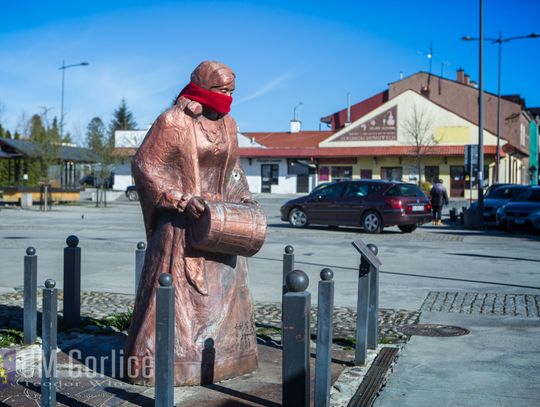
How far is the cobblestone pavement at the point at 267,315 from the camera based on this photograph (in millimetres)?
6996

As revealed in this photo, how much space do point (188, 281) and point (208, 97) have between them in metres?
1.36

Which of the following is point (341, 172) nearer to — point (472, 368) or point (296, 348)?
point (472, 368)

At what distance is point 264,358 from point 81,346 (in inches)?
65.3

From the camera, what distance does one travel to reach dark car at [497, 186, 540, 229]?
20.6m

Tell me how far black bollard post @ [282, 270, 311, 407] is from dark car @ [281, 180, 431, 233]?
16274 millimetres

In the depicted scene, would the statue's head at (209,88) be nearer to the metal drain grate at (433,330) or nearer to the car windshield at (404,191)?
the metal drain grate at (433,330)

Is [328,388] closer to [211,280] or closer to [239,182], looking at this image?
[211,280]

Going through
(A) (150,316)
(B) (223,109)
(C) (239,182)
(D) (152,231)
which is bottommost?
(A) (150,316)

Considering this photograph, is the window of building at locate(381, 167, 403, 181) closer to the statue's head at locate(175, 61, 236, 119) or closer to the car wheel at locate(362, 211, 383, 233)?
the car wheel at locate(362, 211, 383, 233)

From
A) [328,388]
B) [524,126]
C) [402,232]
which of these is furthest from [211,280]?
[524,126]

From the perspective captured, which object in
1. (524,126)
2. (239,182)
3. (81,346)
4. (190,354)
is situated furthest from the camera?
(524,126)

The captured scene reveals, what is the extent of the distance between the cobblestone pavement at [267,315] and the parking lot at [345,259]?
46 centimetres

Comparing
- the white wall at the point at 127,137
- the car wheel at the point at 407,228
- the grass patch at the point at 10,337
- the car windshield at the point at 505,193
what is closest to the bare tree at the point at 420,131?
the white wall at the point at 127,137

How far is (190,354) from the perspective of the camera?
4.99 metres
